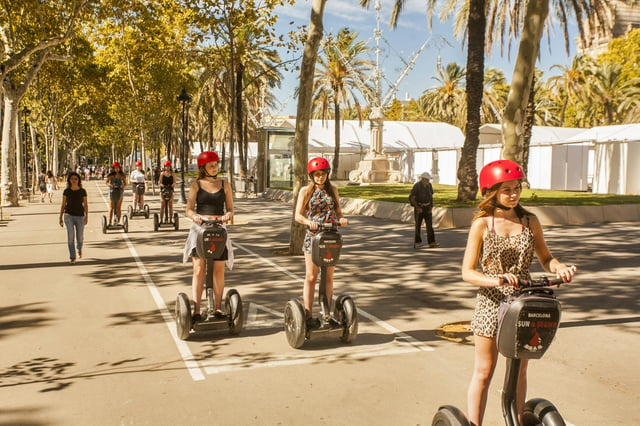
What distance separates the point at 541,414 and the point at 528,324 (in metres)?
0.62

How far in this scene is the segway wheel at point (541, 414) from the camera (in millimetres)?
3238

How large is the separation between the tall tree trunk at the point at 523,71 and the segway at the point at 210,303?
4.77m

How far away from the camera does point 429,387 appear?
5.07 meters

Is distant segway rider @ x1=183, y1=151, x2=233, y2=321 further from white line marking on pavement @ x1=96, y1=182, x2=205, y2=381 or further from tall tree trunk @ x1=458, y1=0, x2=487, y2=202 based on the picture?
tall tree trunk @ x1=458, y1=0, x2=487, y2=202

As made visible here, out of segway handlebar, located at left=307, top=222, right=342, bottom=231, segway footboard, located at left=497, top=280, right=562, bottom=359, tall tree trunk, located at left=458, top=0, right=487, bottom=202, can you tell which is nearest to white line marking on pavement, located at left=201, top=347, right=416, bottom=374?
segway handlebar, located at left=307, top=222, right=342, bottom=231

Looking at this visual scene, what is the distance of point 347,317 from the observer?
611 centimetres

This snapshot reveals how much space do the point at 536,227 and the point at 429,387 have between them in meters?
2.12

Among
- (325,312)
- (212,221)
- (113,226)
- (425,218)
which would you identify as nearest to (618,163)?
(425,218)

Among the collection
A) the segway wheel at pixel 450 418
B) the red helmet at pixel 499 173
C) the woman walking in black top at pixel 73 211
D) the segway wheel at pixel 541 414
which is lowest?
the segway wheel at pixel 450 418

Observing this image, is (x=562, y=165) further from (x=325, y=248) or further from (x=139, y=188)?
(x=325, y=248)

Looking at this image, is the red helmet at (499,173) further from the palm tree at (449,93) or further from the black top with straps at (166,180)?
the palm tree at (449,93)

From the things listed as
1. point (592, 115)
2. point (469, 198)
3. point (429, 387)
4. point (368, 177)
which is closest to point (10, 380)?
point (429, 387)

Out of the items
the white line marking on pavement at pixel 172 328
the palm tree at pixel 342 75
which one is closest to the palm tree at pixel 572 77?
the palm tree at pixel 342 75

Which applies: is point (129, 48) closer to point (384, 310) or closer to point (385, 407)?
point (384, 310)
